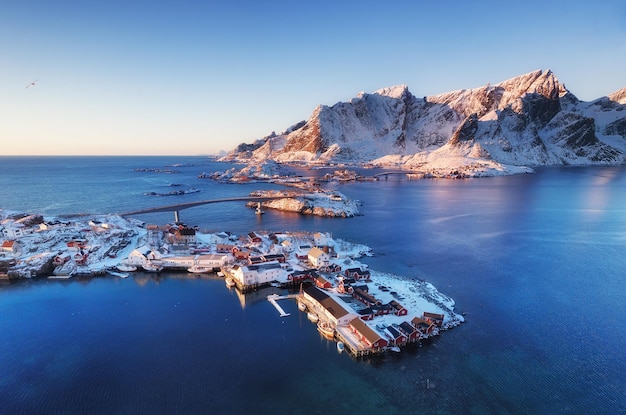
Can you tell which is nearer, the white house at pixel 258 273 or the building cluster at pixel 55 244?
the white house at pixel 258 273

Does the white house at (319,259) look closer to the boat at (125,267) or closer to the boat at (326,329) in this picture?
the boat at (326,329)

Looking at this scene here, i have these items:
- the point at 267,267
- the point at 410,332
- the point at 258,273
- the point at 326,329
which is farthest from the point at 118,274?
the point at 410,332

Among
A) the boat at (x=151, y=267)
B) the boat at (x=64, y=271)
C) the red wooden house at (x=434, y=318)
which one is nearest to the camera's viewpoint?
the red wooden house at (x=434, y=318)

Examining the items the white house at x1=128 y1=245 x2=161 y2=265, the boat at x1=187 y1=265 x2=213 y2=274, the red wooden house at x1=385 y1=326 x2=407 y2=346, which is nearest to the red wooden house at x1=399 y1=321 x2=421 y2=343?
the red wooden house at x1=385 y1=326 x2=407 y2=346

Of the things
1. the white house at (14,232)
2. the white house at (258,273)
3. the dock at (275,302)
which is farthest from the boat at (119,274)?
the white house at (14,232)

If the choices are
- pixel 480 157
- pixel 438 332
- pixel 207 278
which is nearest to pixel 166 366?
pixel 207 278

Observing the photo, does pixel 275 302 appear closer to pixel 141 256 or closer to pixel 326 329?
pixel 326 329
